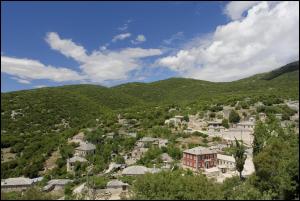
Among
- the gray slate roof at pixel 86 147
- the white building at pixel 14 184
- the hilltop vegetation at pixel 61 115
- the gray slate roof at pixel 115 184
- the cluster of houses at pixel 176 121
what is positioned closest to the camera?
the gray slate roof at pixel 115 184

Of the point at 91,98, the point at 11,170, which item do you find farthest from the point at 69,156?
the point at 91,98

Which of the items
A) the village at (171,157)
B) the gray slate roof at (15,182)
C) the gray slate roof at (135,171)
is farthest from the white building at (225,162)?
the gray slate roof at (15,182)

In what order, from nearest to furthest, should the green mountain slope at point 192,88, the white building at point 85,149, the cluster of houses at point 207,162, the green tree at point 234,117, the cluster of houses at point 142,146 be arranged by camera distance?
the cluster of houses at point 207,162 → the cluster of houses at point 142,146 → the white building at point 85,149 → the green tree at point 234,117 → the green mountain slope at point 192,88

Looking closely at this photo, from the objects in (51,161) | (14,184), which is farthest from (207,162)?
(51,161)

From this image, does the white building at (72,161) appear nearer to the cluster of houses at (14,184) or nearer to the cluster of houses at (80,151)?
the cluster of houses at (80,151)

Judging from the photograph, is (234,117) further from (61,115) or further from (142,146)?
(61,115)

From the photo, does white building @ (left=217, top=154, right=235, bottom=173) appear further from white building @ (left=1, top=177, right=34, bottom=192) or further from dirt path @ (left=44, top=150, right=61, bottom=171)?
dirt path @ (left=44, top=150, right=61, bottom=171)

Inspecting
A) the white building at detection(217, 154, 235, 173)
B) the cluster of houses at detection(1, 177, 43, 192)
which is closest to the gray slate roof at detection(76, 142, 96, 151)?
the cluster of houses at detection(1, 177, 43, 192)

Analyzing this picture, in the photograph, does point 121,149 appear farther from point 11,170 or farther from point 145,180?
point 145,180
